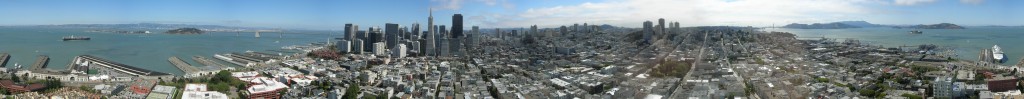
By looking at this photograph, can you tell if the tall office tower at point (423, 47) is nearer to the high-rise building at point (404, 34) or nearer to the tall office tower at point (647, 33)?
the high-rise building at point (404, 34)

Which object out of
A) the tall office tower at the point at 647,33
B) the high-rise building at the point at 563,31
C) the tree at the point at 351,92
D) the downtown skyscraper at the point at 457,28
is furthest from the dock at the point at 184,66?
the tall office tower at the point at 647,33

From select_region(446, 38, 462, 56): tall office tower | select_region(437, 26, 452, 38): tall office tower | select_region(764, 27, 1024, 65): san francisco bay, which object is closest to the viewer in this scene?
select_region(446, 38, 462, 56): tall office tower

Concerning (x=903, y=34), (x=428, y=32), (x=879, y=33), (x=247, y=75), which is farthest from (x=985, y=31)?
(x=247, y=75)

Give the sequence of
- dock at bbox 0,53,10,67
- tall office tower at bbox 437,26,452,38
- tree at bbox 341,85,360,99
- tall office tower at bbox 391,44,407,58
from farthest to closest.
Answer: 1. tall office tower at bbox 437,26,452,38
2. tall office tower at bbox 391,44,407,58
3. dock at bbox 0,53,10,67
4. tree at bbox 341,85,360,99

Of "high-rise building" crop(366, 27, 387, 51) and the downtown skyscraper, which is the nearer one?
the downtown skyscraper

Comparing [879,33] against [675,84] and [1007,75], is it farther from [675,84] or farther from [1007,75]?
[675,84]

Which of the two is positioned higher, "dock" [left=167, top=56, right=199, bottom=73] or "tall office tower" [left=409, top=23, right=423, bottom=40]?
"tall office tower" [left=409, top=23, right=423, bottom=40]

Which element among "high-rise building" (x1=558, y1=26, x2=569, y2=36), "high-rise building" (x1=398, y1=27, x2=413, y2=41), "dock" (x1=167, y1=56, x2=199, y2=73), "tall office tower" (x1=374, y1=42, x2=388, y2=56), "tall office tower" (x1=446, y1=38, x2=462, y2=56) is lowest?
"dock" (x1=167, y1=56, x2=199, y2=73)

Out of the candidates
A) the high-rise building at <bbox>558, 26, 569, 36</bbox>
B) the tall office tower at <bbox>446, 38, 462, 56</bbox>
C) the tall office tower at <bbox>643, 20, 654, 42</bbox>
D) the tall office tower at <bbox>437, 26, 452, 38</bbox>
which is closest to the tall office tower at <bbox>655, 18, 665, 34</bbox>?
the tall office tower at <bbox>643, 20, 654, 42</bbox>

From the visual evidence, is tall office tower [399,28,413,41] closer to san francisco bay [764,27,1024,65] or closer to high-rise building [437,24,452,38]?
high-rise building [437,24,452,38]
